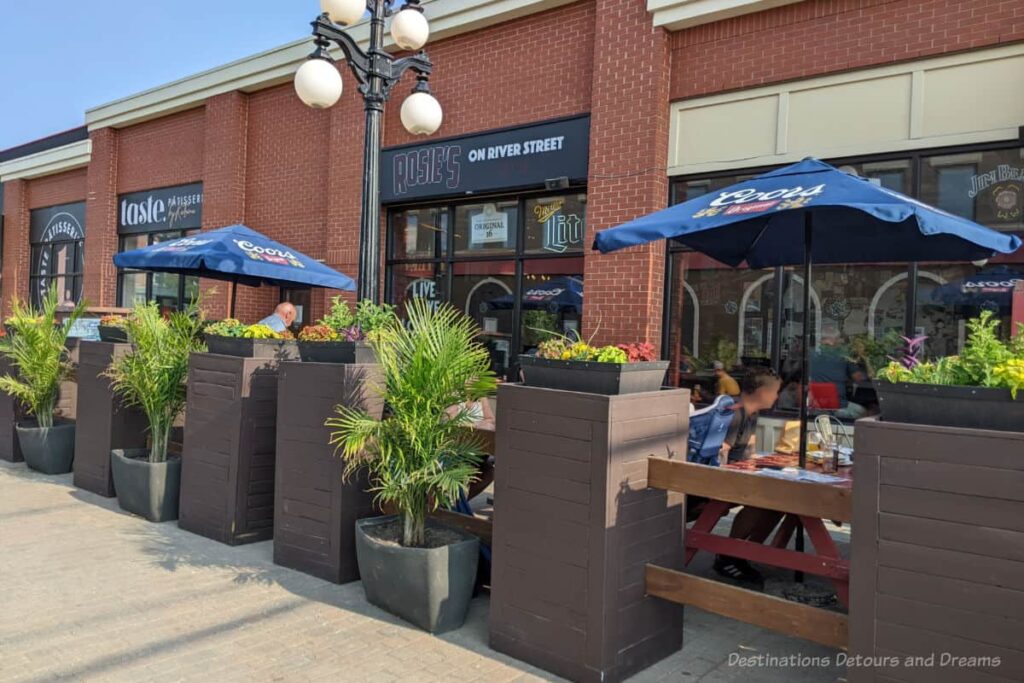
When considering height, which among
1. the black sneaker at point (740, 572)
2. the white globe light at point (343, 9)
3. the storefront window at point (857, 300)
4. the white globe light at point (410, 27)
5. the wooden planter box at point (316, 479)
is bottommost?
the black sneaker at point (740, 572)

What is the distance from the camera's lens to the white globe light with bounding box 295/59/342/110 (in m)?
6.39

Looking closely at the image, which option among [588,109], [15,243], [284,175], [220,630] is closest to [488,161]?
[588,109]

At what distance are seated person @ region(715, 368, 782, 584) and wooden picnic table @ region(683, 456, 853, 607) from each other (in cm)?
73

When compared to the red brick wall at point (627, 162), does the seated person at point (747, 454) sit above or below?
below

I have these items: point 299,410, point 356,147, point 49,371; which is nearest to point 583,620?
point 299,410

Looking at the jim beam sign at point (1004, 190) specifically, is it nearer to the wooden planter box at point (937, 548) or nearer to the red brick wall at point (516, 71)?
the red brick wall at point (516, 71)

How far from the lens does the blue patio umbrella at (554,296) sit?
919cm

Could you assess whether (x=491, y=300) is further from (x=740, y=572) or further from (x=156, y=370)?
(x=740, y=572)

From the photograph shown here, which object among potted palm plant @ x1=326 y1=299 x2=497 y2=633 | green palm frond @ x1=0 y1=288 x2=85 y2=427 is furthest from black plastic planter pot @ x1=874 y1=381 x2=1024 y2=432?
green palm frond @ x1=0 y1=288 x2=85 y2=427

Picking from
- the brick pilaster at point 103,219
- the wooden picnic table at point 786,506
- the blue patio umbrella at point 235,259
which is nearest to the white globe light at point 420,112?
the blue patio umbrella at point 235,259

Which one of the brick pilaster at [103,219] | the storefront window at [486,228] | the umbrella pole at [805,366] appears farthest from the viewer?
the brick pilaster at [103,219]

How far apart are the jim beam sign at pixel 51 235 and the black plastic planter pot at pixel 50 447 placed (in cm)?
1018

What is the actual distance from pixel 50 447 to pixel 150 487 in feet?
8.63

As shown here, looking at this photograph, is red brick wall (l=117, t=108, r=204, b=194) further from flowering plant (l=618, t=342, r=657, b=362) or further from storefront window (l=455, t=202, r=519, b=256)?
flowering plant (l=618, t=342, r=657, b=362)
